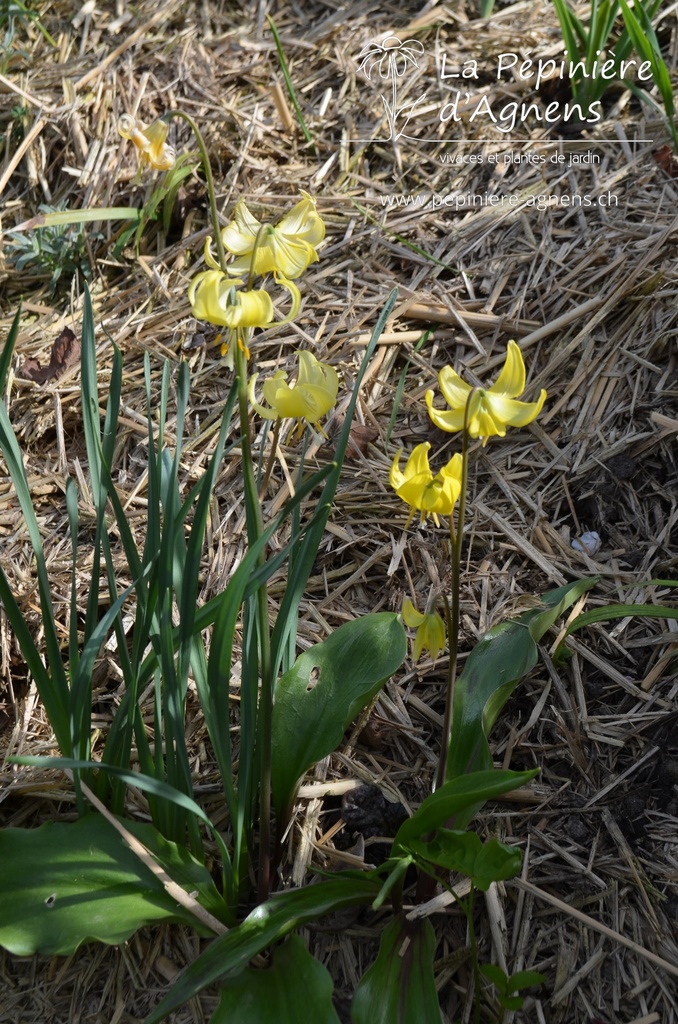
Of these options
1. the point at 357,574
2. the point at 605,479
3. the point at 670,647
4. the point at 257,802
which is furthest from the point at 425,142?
the point at 257,802

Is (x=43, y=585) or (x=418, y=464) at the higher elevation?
(x=418, y=464)

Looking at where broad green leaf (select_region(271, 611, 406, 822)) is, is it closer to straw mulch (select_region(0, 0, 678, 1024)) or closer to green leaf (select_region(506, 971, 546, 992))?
straw mulch (select_region(0, 0, 678, 1024))

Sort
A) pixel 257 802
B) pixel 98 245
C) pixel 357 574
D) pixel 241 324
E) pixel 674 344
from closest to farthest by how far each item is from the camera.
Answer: pixel 241 324
pixel 257 802
pixel 357 574
pixel 674 344
pixel 98 245

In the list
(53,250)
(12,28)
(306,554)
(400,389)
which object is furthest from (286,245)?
(12,28)

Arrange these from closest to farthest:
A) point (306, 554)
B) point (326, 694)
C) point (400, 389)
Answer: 1. point (306, 554)
2. point (326, 694)
3. point (400, 389)

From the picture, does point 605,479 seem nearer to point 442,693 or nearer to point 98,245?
point 442,693

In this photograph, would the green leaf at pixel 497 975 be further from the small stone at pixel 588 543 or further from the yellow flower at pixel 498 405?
the small stone at pixel 588 543

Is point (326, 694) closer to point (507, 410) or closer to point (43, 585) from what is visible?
point (43, 585)
